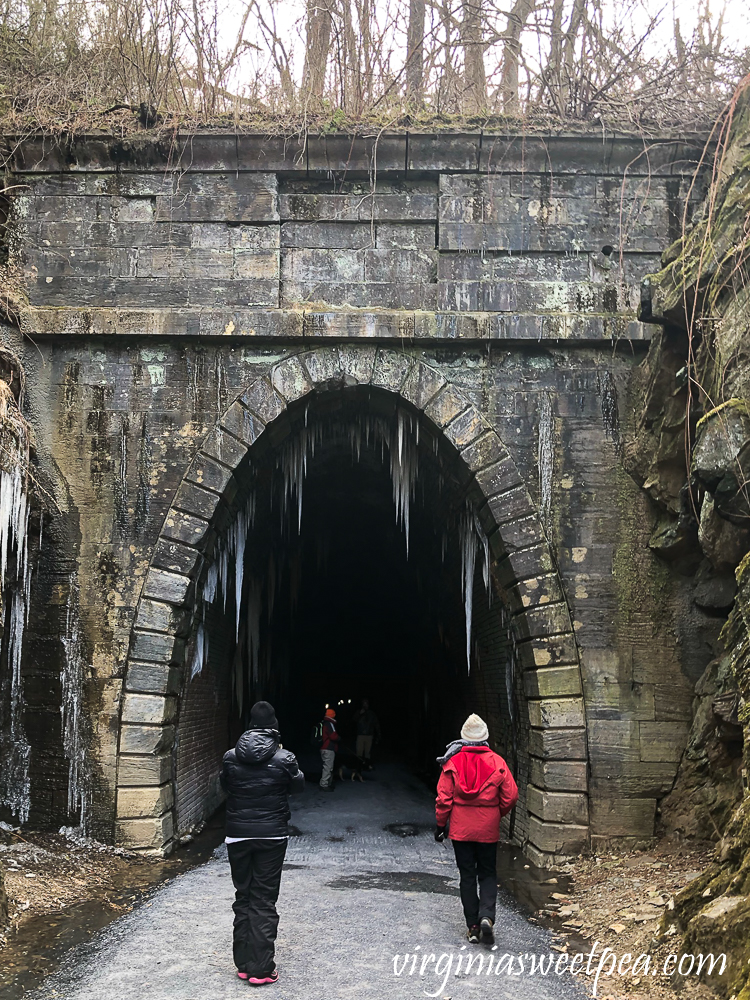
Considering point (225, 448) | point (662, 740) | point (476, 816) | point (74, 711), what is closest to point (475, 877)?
point (476, 816)

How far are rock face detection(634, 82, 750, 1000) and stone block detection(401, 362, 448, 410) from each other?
2213mm

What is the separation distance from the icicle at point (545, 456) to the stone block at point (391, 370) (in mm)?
1454

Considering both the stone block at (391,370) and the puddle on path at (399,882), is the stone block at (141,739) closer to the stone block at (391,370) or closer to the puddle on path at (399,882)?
the puddle on path at (399,882)

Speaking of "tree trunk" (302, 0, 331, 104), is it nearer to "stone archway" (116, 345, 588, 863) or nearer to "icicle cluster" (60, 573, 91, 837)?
"stone archway" (116, 345, 588, 863)

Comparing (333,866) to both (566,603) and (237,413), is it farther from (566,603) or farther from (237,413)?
(237,413)

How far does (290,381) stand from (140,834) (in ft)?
15.0

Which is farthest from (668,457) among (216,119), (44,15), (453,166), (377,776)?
(44,15)

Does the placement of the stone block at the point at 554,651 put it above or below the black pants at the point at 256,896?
above

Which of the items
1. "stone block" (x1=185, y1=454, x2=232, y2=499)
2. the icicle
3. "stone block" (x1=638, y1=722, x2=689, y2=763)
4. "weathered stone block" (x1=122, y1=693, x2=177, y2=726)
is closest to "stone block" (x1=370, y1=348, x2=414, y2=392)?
the icicle

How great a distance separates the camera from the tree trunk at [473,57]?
9.60m

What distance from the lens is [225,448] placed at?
26.8 ft

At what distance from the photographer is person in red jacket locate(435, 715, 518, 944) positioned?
17.0ft

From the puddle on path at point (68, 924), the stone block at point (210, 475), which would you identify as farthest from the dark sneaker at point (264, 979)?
the stone block at point (210, 475)

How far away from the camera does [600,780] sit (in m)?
7.66
